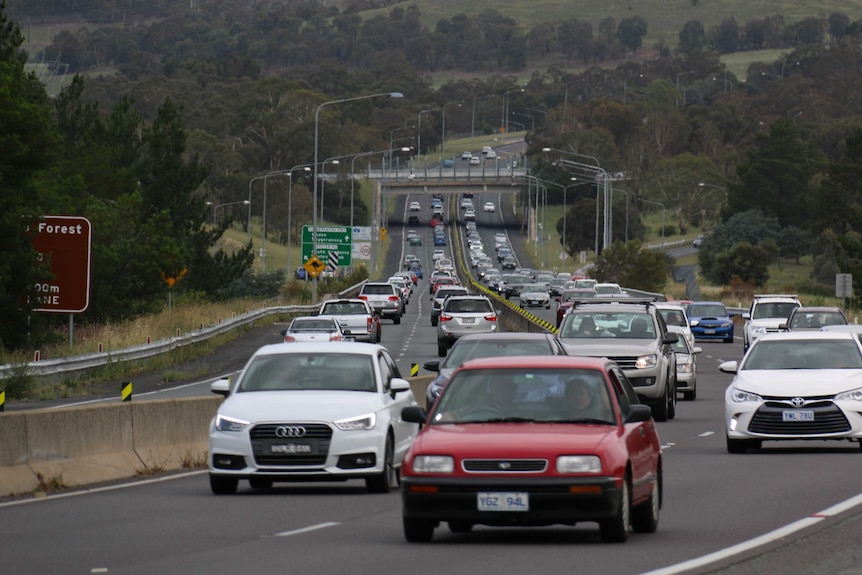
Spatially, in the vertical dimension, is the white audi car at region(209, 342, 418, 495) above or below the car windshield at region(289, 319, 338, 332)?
above

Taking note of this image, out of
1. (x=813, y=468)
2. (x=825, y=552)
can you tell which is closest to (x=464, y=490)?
(x=825, y=552)

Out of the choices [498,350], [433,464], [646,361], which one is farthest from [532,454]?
[646,361]

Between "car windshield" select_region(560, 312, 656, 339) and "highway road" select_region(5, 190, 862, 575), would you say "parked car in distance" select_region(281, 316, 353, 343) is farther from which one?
"highway road" select_region(5, 190, 862, 575)

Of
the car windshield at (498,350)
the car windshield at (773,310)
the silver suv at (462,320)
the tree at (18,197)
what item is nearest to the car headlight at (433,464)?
the car windshield at (498,350)

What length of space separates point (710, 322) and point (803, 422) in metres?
39.2

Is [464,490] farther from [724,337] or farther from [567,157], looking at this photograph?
[567,157]

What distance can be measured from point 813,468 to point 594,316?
1001 cm

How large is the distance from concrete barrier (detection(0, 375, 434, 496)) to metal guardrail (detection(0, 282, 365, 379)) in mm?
13636

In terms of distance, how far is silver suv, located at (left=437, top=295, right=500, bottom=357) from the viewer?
49.7m

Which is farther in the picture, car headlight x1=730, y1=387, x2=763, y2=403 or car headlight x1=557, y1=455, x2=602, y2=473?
car headlight x1=730, y1=387, x2=763, y2=403

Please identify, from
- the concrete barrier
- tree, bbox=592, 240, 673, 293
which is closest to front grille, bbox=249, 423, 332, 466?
the concrete barrier

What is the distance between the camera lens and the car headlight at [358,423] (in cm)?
1658

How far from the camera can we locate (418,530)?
12.7 m

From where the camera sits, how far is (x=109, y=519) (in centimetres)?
1488
